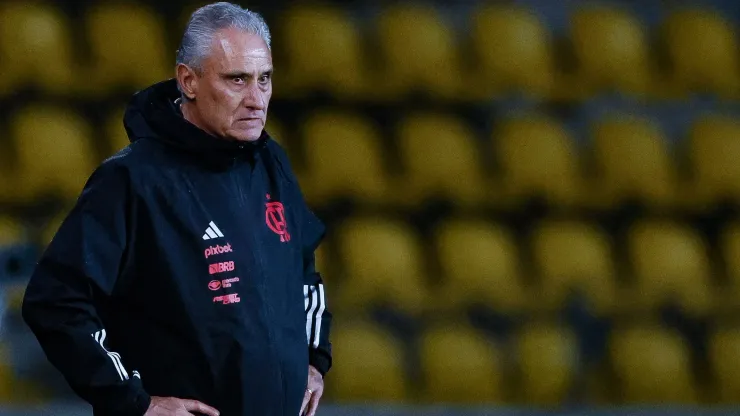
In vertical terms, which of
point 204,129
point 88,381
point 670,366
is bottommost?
point 670,366

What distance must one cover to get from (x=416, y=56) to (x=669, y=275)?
94cm

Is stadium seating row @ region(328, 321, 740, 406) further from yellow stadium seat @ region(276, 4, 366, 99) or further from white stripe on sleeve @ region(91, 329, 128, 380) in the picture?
white stripe on sleeve @ region(91, 329, 128, 380)

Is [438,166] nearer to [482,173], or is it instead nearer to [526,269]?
[482,173]

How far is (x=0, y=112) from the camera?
4094 millimetres

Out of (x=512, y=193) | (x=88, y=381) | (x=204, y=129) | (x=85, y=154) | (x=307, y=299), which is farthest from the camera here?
(x=512, y=193)

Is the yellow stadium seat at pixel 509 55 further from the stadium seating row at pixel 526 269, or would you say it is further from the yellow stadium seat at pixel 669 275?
the yellow stadium seat at pixel 669 275

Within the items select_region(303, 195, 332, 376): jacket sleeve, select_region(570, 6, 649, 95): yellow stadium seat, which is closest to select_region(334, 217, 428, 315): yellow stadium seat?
select_region(570, 6, 649, 95): yellow stadium seat

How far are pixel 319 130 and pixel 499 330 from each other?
0.75 m

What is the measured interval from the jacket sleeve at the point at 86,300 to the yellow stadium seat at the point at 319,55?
2.30 m

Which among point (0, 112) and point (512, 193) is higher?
point (0, 112)

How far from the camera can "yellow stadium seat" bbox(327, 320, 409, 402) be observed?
3789 millimetres

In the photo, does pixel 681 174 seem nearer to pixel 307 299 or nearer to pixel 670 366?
pixel 670 366

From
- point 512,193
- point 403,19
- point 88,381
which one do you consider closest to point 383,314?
point 512,193

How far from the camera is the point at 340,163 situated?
4.06 meters
